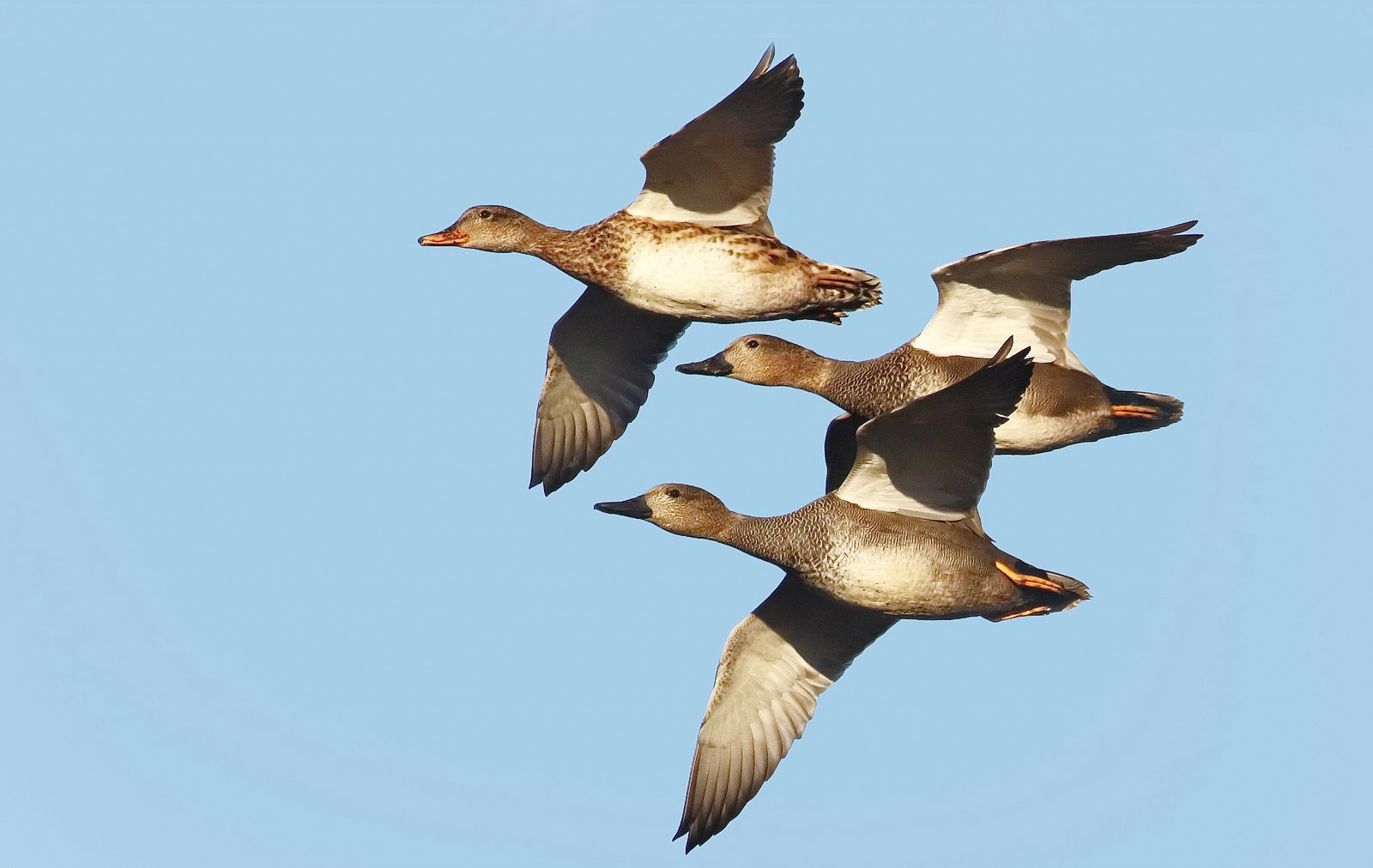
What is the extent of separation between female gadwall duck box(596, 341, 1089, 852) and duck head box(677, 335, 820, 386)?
4.09 feet

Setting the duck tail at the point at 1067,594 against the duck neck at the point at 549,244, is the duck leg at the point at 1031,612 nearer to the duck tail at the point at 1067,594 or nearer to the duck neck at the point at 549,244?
the duck tail at the point at 1067,594

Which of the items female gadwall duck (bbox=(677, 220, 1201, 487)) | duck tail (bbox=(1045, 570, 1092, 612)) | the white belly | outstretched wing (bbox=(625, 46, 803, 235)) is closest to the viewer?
duck tail (bbox=(1045, 570, 1092, 612))

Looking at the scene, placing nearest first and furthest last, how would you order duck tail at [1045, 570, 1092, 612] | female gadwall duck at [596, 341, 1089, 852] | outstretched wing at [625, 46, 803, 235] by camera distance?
female gadwall duck at [596, 341, 1089, 852] < duck tail at [1045, 570, 1092, 612] < outstretched wing at [625, 46, 803, 235]

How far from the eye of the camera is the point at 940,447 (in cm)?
1236

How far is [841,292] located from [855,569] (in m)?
2.24

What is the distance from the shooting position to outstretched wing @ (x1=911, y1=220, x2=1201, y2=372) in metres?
13.3

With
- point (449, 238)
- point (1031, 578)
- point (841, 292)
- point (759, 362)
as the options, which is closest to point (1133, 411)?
point (1031, 578)

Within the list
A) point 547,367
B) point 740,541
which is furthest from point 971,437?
point 547,367

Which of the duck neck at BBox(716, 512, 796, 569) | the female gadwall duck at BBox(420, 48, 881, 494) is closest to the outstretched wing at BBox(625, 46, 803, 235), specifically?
the female gadwall duck at BBox(420, 48, 881, 494)

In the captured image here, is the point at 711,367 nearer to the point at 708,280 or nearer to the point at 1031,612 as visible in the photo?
the point at 708,280

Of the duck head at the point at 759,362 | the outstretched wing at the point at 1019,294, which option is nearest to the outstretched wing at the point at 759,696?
the duck head at the point at 759,362

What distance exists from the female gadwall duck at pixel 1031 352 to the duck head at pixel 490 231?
244 centimetres

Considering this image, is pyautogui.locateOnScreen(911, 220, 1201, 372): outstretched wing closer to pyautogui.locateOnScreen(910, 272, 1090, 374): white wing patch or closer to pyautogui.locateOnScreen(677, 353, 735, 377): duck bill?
pyautogui.locateOnScreen(910, 272, 1090, 374): white wing patch

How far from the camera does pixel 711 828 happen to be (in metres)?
13.8
